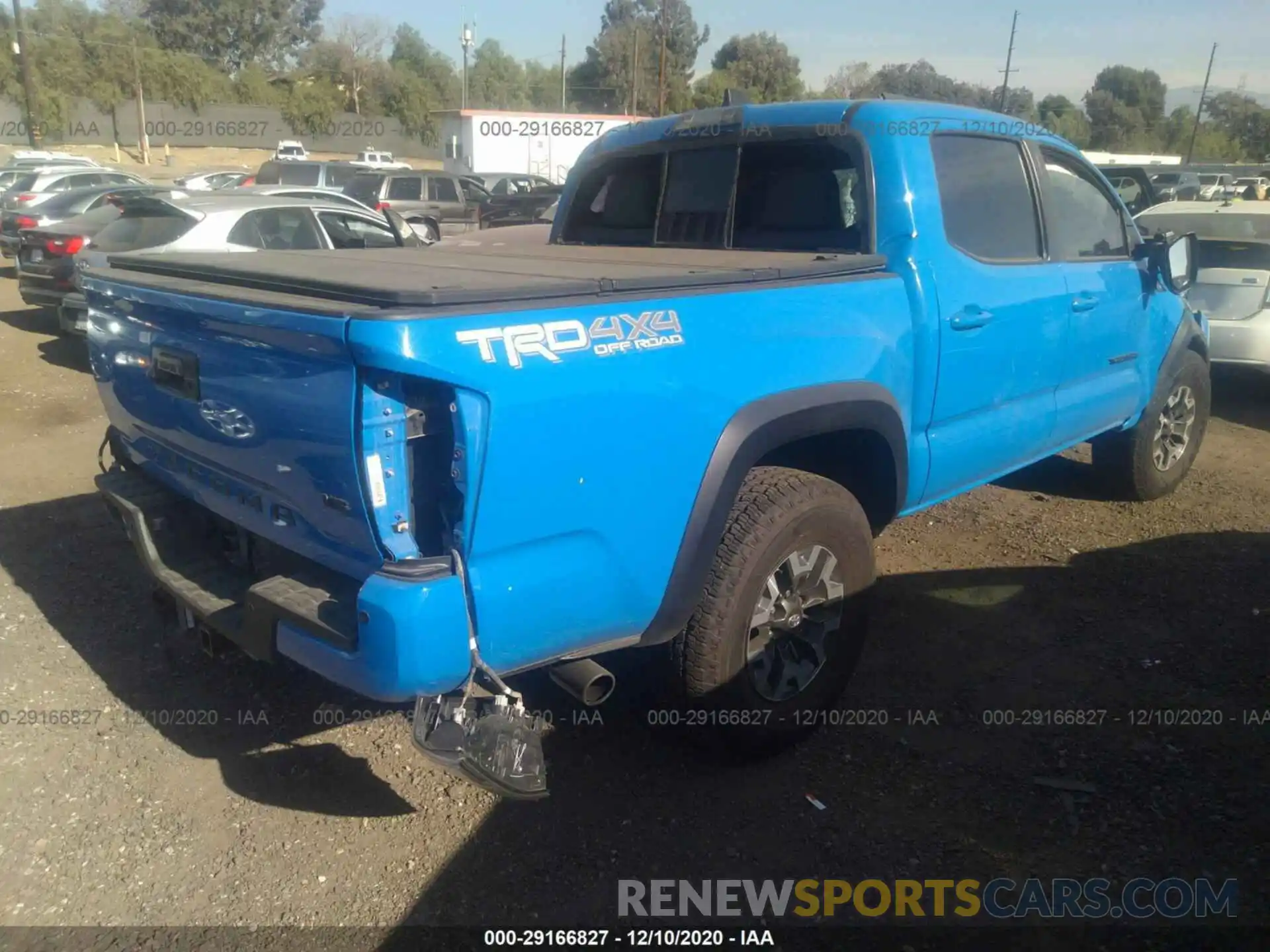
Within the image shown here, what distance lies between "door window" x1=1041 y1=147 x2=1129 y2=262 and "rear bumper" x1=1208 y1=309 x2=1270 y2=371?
3.66m

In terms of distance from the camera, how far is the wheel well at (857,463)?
129 inches

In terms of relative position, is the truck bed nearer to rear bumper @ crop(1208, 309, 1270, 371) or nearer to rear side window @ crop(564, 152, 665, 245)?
rear side window @ crop(564, 152, 665, 245)

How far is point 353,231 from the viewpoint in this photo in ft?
31.5

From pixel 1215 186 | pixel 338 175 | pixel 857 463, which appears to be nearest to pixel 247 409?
pixel 857 463

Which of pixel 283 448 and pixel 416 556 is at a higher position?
pixel 283 448

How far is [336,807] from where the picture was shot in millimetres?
3070

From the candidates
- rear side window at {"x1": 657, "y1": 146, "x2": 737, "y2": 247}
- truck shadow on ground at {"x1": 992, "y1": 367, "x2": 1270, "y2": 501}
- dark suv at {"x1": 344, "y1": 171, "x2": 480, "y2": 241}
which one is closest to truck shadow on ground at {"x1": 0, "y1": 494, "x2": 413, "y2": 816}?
rear side window at {"x1": 657, "y1": 146, "x2": 737, "y2": 247}

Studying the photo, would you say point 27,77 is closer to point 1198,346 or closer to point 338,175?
point 338,175

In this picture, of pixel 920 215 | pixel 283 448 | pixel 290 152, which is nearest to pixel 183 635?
pixel 283 448

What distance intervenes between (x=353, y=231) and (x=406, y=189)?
→ 8.82m

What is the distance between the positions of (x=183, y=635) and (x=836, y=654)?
2504 mm

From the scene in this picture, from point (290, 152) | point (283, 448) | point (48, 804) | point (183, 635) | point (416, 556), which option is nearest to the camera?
point (416, 556)

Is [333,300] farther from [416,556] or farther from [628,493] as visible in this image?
[628,493]

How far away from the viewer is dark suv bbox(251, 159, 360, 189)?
63.9 feet
